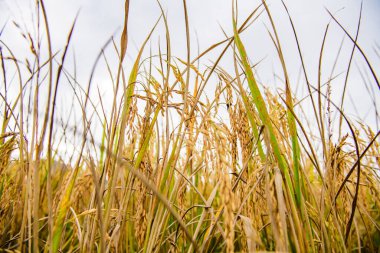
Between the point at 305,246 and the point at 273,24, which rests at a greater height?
the point at 273,24

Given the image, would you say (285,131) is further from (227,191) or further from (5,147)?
(5,147)

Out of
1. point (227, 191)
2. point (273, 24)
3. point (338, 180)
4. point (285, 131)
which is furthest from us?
point (338, 180)

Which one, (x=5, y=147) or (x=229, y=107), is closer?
(x=229, y=107)

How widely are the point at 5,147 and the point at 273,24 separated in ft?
3.91

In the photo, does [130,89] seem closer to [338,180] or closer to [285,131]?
[285,131]

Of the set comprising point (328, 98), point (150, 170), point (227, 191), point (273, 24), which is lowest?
point (227, 191)

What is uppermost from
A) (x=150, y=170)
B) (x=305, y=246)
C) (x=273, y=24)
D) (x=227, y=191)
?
(x=273, y=24)

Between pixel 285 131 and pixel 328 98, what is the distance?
0.20 meters

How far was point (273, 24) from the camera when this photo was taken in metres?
0.93

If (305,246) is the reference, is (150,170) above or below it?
above

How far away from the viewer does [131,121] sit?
39.6 inches

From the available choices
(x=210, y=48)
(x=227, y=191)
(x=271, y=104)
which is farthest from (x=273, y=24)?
(x=227, y=191)

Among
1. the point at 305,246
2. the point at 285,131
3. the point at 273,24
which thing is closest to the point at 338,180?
the point at 285,131

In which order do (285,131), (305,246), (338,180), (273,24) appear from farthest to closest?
1. (338,180)
2. (285,131)
3. (273,24)
4. (305,246)
